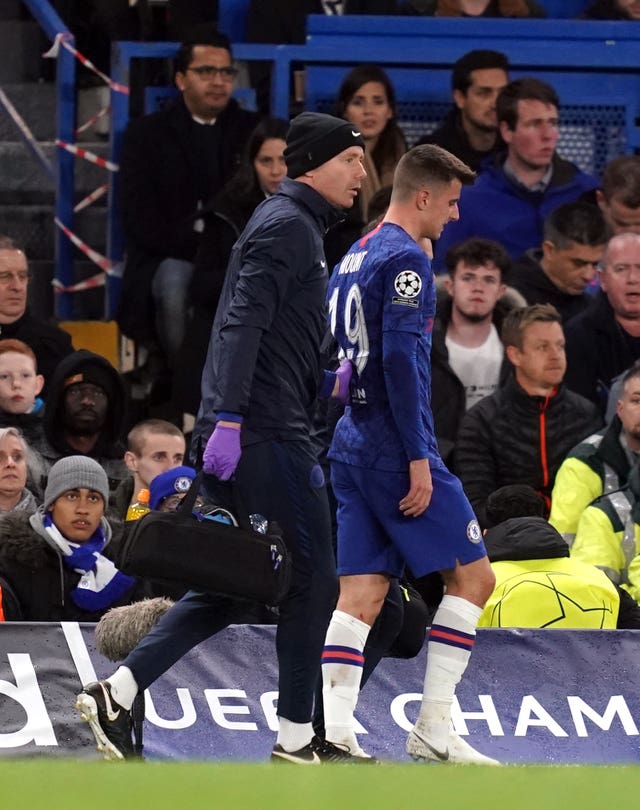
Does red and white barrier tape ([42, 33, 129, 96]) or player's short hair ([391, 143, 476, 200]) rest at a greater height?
red and white barrier tape ([42, 33, 129, 96])

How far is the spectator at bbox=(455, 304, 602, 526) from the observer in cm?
995

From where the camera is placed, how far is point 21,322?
10617mm

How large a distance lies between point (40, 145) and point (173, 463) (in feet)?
13.0

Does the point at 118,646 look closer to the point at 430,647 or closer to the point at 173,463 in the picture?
the point at 430,647

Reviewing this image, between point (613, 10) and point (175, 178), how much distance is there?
3229 millimetres

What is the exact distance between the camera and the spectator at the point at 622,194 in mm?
11359

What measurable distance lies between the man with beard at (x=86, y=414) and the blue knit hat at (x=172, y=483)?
87cm

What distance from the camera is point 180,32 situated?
1281cm

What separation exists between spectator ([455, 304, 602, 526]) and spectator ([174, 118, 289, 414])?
1.65 m

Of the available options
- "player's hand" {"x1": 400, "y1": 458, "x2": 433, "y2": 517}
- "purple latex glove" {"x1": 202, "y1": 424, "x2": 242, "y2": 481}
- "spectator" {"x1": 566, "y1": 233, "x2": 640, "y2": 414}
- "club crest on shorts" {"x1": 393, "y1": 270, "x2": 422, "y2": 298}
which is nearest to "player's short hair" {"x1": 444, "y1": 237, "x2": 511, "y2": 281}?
"spectator" {"x1": 566, "y1": 233, "x2": 640, "y2": 414}

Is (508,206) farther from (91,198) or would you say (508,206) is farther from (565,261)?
(91,198)

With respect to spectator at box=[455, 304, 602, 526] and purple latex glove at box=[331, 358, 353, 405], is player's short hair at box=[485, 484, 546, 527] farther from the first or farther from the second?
purple latex glove at box=[331, 358, 353, 405]

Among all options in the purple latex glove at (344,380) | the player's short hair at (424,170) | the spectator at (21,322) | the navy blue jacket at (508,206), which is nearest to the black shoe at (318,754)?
the purple latex glove at (344,380)

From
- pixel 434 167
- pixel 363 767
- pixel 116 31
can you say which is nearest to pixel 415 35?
pixel 116 31
